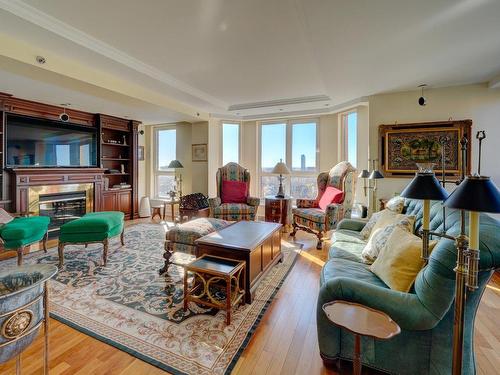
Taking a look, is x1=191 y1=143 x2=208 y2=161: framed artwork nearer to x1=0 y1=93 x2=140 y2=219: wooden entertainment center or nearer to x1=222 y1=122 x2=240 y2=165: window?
x1=222 y1=122 x2=240 y2=165: window

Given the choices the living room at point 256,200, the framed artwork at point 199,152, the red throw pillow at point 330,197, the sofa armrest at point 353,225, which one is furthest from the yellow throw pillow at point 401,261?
the framed artwork at point 199,152

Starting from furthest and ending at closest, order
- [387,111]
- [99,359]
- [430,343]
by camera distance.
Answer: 1. [387,111]
2. [99,359]
3. [430,343]

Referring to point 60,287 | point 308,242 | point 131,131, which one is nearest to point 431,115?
point 308,242

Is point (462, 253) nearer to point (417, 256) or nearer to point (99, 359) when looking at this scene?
point (417, 256)

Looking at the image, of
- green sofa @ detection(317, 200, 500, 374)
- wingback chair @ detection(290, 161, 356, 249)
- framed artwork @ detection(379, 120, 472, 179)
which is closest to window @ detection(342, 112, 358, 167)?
framed artwork @ detection(379, 120, 472, 179)

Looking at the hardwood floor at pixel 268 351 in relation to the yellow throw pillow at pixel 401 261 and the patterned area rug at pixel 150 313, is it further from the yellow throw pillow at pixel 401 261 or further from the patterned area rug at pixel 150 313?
the yellow throw pillow at pixel 401 261

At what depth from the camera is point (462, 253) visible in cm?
98

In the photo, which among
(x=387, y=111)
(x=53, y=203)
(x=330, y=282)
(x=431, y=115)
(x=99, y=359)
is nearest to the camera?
(x=330, y=282)

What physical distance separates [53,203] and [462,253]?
5.46 meters

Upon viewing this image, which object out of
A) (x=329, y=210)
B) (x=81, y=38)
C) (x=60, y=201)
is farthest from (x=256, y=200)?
(x=60, y=201)

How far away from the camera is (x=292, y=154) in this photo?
5.77m

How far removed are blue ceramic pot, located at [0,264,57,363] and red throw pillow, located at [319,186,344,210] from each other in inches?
139

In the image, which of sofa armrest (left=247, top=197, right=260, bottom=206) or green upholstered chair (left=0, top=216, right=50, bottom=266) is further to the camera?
sofa armrest (left=247, top=197, right=260, bottom=206)

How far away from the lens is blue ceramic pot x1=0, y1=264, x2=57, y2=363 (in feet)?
3.37
